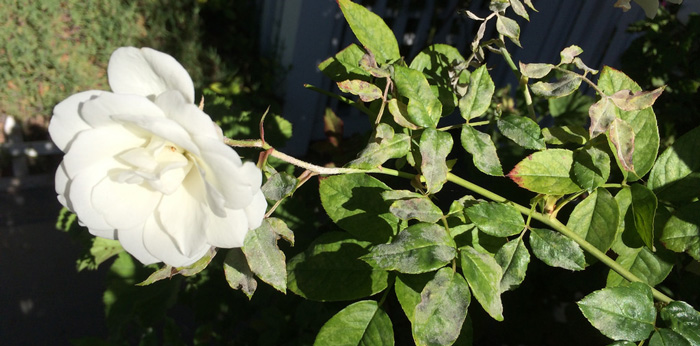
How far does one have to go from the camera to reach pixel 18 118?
283cm

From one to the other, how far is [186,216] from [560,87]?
0.53 metres

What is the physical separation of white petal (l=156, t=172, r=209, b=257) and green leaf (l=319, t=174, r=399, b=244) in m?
0.22

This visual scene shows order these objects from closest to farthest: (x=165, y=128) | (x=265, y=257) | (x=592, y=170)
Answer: (x=165, y=128) < (x=265, y=257) < (x=592, y=170)

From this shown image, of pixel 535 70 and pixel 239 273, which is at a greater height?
pixel 535 70

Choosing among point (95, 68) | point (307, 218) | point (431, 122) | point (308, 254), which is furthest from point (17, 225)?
point (431, 122)

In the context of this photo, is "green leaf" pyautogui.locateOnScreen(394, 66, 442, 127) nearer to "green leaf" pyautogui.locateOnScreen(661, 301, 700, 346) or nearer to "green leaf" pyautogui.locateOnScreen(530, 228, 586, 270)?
"green leaf" pyautogui.locateOnScreen(530, 228, 586, 270)

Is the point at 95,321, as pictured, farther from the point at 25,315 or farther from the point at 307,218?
the point at 307,218

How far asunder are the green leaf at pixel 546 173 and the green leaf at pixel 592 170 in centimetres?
1

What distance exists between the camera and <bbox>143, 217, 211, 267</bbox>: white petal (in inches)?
23.6

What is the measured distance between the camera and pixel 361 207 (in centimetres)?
79

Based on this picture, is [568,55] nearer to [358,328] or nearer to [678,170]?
[678,170]

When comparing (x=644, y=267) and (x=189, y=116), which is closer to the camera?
(x=189, y=116)

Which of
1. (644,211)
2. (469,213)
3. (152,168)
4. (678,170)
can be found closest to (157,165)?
Result: (152,168)

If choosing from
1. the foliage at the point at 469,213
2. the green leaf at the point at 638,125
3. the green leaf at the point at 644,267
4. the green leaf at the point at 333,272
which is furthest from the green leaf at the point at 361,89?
the green leaf at the point at 644,267
